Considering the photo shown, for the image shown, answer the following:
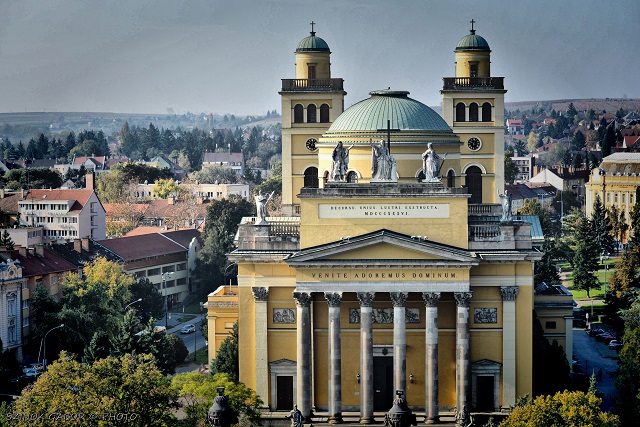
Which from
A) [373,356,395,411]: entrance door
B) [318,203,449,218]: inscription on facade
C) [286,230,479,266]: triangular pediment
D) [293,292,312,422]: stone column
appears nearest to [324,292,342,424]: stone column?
[293,292,312,422]: stone column

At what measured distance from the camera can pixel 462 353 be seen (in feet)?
249

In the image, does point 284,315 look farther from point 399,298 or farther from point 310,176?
point 310,176

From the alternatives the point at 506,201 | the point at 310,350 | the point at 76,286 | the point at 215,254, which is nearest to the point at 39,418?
the point at 310,350

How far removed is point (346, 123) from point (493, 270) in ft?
48.3

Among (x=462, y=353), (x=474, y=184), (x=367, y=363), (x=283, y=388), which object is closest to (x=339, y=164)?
(x=367, y=363)

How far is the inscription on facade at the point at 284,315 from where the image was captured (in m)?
78.1

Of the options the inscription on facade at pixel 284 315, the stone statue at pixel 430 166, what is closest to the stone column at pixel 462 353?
the stone statue at pixel 430 166

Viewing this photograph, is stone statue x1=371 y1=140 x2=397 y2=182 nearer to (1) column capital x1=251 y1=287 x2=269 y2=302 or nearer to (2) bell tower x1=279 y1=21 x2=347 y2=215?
(1) column capital x1=251 y1=287 x2=269 y2=302

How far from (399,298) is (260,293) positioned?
7963mm

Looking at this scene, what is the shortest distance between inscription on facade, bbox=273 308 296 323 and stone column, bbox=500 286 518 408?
11494 millimetres

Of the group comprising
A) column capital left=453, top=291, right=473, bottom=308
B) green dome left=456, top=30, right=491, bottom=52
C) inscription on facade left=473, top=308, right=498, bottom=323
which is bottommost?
inscription on facade left=473, top=308, right=498, bottom=323

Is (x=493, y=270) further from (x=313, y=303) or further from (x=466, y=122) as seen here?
(x=466, y=122)

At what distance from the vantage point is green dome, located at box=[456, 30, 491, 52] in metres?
96.4

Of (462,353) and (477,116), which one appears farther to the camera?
(477,116)
